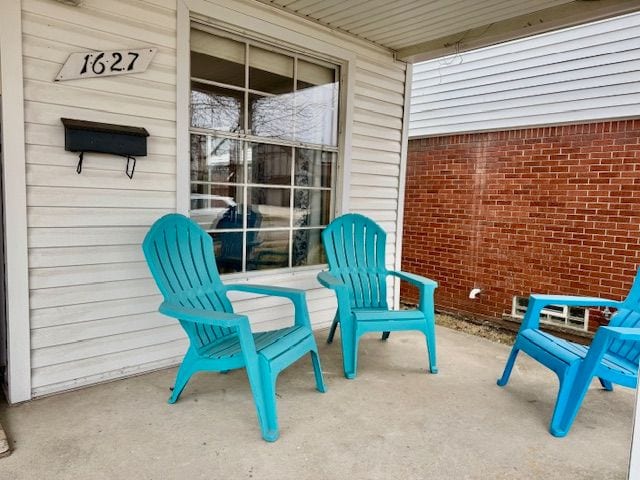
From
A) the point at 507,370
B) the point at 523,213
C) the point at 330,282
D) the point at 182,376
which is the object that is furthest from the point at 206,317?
the point at 523,213

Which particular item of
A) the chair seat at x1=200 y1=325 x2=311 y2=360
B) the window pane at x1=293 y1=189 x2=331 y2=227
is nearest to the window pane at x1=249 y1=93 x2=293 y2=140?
the window pane at x1=293 y1=189 x2=331 y2=227

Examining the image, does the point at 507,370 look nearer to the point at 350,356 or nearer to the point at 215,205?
the point at 350,356

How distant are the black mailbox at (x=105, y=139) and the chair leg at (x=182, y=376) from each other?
44.4 inches

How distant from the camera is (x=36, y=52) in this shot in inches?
89.0

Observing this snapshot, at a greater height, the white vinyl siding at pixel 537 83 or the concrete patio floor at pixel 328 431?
the white vinyl siding at pixel 537 83

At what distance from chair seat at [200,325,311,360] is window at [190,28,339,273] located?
2.66 feet

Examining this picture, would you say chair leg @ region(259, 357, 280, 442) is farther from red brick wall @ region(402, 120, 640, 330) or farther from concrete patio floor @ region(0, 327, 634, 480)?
red brick wall @ region(402, 120, 640, 330)

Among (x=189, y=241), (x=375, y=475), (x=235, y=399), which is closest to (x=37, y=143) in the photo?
(x=189, y=241)

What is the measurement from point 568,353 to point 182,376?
2003 mm

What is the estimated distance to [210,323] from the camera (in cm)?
205

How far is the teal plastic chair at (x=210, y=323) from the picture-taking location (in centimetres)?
210

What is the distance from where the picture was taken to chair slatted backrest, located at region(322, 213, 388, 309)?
3332 millimetres

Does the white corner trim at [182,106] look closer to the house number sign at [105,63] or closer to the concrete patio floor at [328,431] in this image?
the house number sign at [105,63]

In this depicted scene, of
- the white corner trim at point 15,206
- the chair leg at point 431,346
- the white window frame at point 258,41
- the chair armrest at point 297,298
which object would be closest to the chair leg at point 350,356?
the chair armrest at point 297,298
